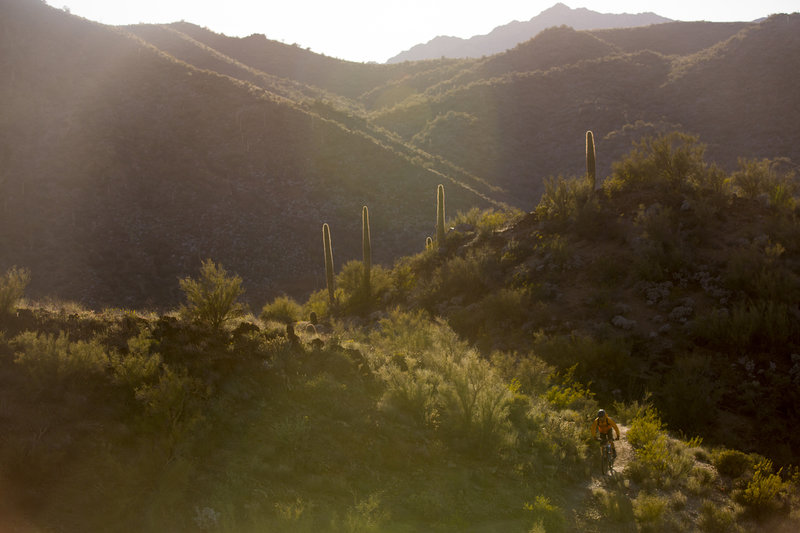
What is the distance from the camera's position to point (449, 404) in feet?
33.7

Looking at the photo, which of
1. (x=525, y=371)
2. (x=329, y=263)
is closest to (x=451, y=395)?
(x=525, y=371)

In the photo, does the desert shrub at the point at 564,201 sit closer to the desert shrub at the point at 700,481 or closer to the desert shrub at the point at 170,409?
the desert shrub at the point at 700,481

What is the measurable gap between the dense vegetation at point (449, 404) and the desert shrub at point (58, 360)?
0.03 meters

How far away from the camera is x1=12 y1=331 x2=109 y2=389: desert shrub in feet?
25.9

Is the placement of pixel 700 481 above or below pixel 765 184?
below

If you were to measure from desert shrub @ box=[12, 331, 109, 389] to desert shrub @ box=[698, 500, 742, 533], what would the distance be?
9304 millimetres

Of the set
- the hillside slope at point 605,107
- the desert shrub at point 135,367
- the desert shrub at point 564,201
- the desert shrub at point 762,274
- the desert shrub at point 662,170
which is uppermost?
the hillside slope at point 605,107

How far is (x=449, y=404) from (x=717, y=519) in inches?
177

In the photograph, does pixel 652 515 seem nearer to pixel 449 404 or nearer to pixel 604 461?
pixel 604 461

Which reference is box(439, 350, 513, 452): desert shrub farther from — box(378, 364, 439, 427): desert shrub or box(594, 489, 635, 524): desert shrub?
box(594, 489, 635, 524): desert shrub

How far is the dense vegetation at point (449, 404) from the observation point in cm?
706

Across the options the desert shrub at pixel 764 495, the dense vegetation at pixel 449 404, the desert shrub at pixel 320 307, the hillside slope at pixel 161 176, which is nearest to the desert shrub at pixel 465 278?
the dense vegetation at pixel 449 404

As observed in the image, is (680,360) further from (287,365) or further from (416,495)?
(287,365)

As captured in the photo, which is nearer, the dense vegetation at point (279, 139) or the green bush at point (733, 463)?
the green bush at point (733, 463)
